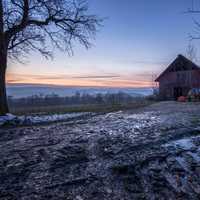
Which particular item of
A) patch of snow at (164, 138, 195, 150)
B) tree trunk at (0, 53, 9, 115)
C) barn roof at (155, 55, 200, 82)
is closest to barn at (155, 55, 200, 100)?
barn roof at (155, 55, 200, 82)

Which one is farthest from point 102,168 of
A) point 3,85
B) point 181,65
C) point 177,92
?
point 181,65

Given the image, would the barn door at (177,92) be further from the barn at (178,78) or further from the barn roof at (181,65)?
the barn roof at (181,65)

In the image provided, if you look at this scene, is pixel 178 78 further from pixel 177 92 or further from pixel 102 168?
pixel 102 168

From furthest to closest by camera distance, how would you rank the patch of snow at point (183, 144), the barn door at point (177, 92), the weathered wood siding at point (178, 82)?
the barn door at point (177, 92), the weathered wood siding at point (178, 82), the patch of snow at point (183, 144)

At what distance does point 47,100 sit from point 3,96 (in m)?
35.8

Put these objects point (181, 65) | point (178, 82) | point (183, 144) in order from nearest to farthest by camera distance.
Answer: point (183, 144), point (178, 82), point (181, 65)

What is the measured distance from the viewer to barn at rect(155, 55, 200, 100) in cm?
3309

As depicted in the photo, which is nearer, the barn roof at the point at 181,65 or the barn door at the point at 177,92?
the barn roof at the point at 181,65

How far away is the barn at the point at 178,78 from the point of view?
33.1 metres

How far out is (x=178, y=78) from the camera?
114 feet

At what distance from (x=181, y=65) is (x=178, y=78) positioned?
70.8 inches

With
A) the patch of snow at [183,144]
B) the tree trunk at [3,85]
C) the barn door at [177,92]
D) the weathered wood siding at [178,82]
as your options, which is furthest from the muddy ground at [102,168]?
the barn door at [177,92]

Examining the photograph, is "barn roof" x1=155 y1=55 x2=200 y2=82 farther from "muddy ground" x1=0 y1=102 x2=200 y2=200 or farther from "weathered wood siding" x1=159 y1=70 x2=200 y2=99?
"muddy ground" x1=0 y1=102 x2=200 y2=200

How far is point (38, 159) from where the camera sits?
206 inches
